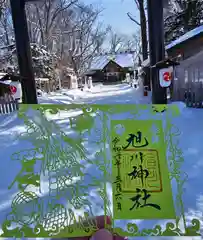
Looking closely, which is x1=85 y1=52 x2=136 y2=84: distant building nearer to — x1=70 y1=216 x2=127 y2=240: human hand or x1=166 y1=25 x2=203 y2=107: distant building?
x1=166 y1=25 x2=203 y2=107: distant building

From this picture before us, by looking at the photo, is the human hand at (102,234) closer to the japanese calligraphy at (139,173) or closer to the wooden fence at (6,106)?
the japanese calligraphy at (139,173)

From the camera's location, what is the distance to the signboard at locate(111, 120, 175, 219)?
2.02m

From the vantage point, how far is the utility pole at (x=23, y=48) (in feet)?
14.8

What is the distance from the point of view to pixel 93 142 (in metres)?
2.32

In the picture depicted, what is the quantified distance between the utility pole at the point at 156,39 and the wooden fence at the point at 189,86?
17.3ft

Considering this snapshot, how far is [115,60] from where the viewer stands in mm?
46906

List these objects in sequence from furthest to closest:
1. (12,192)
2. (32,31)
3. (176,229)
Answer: (32,31), (12,192), (176,229)

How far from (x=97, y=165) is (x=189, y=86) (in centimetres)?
911

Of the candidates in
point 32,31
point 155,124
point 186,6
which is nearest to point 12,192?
point 155,124

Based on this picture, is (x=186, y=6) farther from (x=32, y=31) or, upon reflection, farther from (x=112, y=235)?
(x=32, y=31)

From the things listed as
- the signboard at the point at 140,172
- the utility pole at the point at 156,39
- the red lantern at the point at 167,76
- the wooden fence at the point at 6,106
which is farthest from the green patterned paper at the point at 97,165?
the wooden fence at the point at 6,106

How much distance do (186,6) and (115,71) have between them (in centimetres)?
3173

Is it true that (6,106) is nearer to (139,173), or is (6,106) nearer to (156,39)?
(156,39)

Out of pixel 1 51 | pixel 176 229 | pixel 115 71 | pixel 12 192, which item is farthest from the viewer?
pixel 115 71
